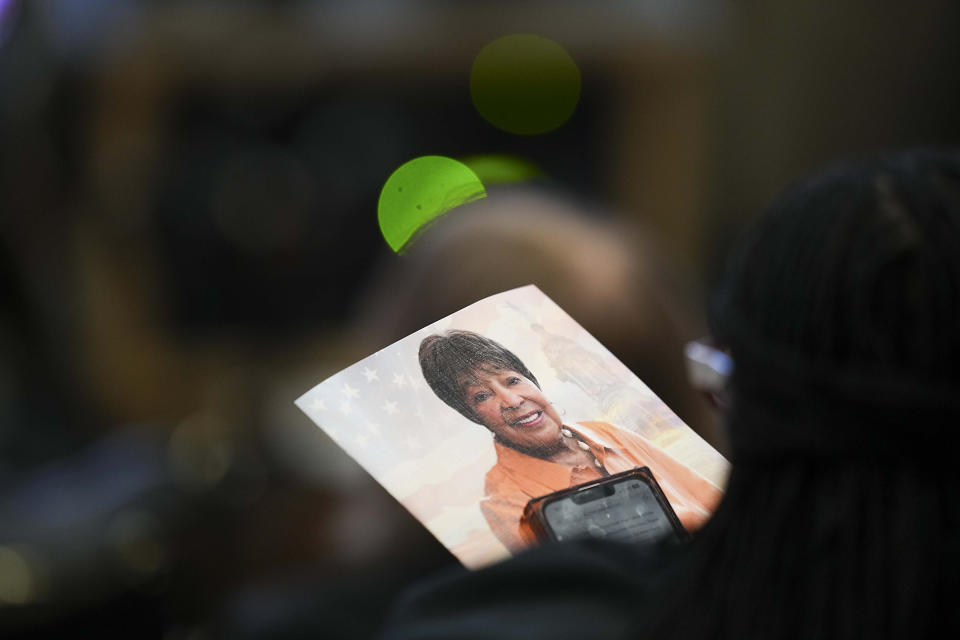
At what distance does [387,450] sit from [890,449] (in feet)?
1.18

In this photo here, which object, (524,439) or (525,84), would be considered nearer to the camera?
(524,439)

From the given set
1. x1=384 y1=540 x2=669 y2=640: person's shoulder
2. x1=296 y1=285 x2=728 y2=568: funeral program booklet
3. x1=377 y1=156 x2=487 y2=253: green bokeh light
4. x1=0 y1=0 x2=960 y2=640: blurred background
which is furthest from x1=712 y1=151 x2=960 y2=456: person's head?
x1=0 y1=0 x2=960 y2=640: blurred background

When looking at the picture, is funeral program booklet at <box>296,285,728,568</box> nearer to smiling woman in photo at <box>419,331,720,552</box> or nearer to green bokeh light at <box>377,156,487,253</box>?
smiling woman in photo at <box>419,331,720,552</box>

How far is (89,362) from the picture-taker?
11.9 ft

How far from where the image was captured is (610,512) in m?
0.68

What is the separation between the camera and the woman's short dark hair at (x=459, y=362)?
72 centimetres

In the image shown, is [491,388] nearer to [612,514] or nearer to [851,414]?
[612,514]

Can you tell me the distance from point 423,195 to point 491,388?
0.18 m

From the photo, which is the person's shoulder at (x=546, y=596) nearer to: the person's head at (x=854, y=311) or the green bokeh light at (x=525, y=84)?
the person's head at (x=854, y=311)

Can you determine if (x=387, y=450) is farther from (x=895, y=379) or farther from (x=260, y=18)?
(x=260, y=18)

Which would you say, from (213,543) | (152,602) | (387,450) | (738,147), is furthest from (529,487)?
(738,147)

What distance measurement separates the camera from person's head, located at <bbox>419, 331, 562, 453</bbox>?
0.71m

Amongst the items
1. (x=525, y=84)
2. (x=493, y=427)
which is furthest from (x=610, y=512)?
(x=525, y=84)

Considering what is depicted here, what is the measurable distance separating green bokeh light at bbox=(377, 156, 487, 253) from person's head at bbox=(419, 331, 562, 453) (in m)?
0.12
